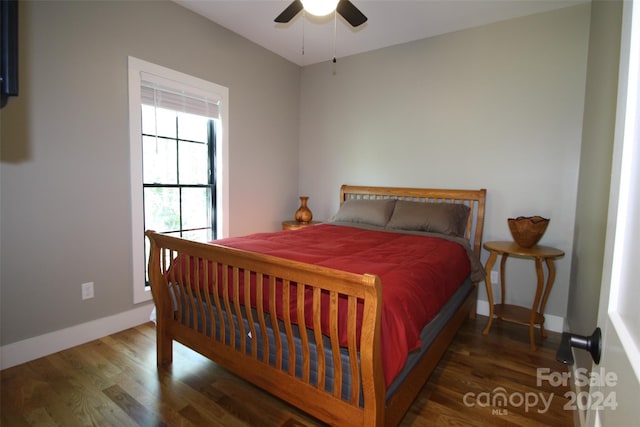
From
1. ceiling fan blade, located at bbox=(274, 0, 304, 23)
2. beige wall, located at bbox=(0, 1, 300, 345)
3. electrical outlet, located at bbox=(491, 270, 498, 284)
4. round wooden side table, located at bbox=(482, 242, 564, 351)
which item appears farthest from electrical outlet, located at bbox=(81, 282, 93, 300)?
electrical outlet, located at bbox=(491, 270, 498, 284)

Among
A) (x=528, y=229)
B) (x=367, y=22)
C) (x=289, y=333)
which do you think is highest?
(x=367, y=22)

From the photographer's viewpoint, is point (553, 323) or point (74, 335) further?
point (553, 323)

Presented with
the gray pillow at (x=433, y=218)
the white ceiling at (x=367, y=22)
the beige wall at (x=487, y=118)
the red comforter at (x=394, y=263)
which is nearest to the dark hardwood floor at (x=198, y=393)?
the red comforter at (x=394, y=263)

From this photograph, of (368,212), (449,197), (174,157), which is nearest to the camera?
(174,157)

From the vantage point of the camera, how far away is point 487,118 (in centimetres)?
305

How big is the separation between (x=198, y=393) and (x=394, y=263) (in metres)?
1.35

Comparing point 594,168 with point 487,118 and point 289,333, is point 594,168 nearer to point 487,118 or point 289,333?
point 487,118

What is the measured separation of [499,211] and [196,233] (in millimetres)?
2967

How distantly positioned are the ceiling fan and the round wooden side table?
201cm

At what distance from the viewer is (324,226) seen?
3205mm

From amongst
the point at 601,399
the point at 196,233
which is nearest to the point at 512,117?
the point at 601,399

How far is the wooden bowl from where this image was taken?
2500mm

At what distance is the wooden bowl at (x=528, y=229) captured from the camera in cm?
250

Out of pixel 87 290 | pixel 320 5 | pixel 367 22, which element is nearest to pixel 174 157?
pixel 87 290
